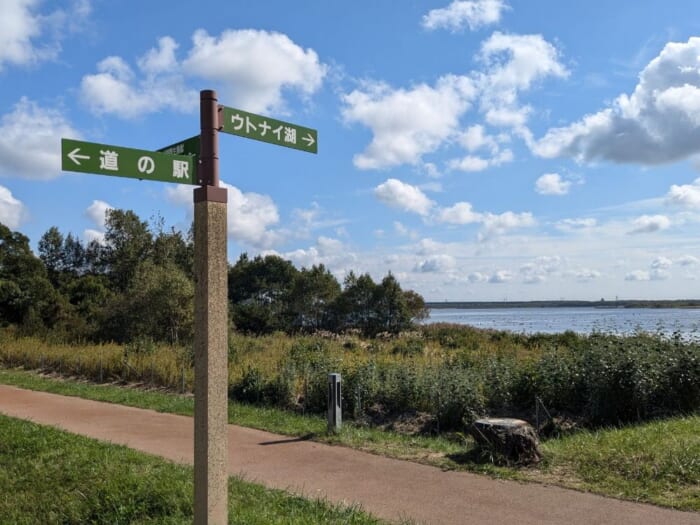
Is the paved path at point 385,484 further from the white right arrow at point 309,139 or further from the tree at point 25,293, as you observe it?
the tree at point 25,293

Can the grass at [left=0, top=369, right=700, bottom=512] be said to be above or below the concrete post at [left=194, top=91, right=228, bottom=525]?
below

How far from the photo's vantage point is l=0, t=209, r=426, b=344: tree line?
2642cm

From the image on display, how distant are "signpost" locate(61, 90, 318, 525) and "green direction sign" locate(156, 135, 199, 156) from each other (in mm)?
52

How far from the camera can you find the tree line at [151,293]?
26422 mm

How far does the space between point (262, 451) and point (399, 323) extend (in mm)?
41671

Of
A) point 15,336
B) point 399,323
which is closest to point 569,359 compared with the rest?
point 15,336

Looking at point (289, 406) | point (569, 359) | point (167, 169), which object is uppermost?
point (167, 169)

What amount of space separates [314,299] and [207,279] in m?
51.6

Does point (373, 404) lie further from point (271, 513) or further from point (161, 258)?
point (161, 258)

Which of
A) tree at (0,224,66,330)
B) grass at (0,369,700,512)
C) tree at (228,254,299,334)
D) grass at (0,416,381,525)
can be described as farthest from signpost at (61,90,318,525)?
tree at (228,254,299,334)

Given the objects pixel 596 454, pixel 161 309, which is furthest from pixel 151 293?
pixel 596 454

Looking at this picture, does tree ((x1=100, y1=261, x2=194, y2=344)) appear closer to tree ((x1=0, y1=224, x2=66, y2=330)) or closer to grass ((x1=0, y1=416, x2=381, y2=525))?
tree ((x1=0, y1=224, x2=66, y2=330))

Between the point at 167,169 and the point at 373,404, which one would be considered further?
the point at 373,404

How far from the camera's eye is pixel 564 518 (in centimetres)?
568
